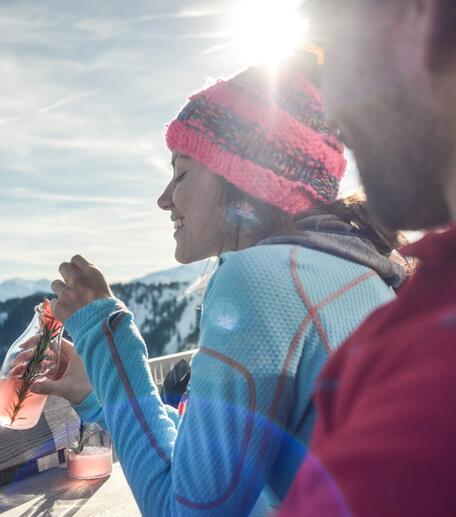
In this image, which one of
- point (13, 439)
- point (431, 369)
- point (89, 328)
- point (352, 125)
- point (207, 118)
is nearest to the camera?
point (431, 369)

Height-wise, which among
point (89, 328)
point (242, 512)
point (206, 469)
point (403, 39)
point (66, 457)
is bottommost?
point (66, 457)

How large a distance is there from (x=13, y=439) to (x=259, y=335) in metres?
1.55

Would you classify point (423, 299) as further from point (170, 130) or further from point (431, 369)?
point (170, 130)

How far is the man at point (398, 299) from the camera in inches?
19.3

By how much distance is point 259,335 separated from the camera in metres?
1.27

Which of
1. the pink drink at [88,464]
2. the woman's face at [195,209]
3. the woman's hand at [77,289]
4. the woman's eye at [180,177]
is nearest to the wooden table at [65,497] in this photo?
the pink drink at [88,464]

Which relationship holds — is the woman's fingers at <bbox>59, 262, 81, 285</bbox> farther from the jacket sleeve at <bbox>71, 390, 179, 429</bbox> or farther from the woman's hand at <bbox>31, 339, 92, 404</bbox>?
the jacket sleeve at <bbox>71, 390, 179, 429</bbox>

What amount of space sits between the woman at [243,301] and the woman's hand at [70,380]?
503 millimetres

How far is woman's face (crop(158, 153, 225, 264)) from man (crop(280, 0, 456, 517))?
86cm

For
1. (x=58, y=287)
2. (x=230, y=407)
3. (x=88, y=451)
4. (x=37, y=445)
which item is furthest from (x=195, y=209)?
(x=37, y=445)

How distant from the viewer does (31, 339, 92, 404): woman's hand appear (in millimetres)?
2199

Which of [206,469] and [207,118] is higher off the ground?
[207,118]

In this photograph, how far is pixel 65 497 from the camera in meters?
2.27

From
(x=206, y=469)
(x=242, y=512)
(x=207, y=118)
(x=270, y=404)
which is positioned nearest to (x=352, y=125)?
(x=270, y=404)
